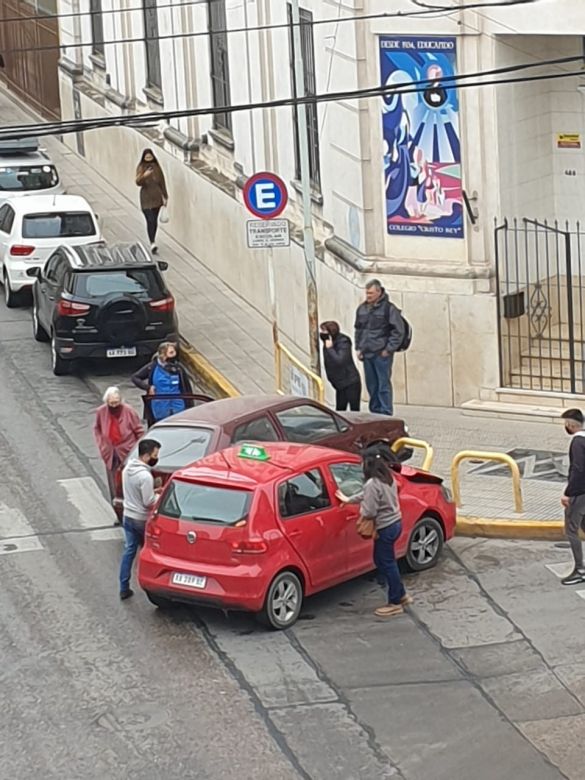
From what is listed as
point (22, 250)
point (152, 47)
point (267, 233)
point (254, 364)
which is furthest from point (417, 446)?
point (152, 47)

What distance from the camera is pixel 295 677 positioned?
1413cm

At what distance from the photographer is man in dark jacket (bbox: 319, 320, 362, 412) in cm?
2022

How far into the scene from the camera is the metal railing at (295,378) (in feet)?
67.7

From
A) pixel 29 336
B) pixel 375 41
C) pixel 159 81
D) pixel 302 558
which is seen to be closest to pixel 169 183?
pixel 159 81

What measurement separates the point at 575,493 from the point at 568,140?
7386 mm

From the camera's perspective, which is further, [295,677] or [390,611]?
[390,611]

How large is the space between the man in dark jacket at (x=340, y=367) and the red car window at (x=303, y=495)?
4.73 m

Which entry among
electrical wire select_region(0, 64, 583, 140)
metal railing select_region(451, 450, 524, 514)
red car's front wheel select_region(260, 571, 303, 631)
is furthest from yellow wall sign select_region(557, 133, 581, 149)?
red car's front wheel select_region(260, 571, 303, 631)

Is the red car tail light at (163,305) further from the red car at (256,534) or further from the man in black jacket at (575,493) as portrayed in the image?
the man in black jacket at (575,493)

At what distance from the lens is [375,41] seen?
70.8ft

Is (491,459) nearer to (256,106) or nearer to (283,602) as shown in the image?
(283,602)

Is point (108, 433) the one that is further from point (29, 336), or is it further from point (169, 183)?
point (169, 183)

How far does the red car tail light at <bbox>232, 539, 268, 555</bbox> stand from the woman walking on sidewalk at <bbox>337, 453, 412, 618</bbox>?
994 mm

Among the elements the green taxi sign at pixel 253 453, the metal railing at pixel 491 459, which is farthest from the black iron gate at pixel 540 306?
the green taxi sign at pixel 253 453
